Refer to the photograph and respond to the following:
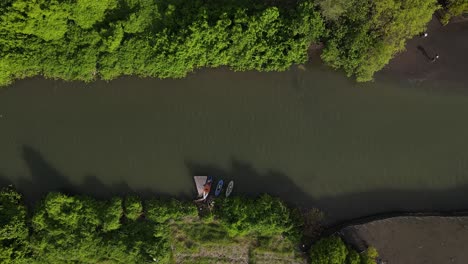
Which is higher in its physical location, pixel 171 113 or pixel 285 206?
pixel 171 113

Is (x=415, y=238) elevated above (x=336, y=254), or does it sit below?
above

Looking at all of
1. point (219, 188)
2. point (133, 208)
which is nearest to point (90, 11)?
point (133, 208)

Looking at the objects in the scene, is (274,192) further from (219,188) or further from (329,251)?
(329,251)

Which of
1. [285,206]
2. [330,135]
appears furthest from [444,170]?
[285,206]

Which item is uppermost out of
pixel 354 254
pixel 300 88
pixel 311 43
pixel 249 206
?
pixel 311 43

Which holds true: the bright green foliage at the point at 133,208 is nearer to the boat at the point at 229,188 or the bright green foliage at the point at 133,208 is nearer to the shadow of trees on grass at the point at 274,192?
the shadow of trees on grass at the point at 274,192

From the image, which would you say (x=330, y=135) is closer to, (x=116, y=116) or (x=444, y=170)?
(x=444, y=170)
